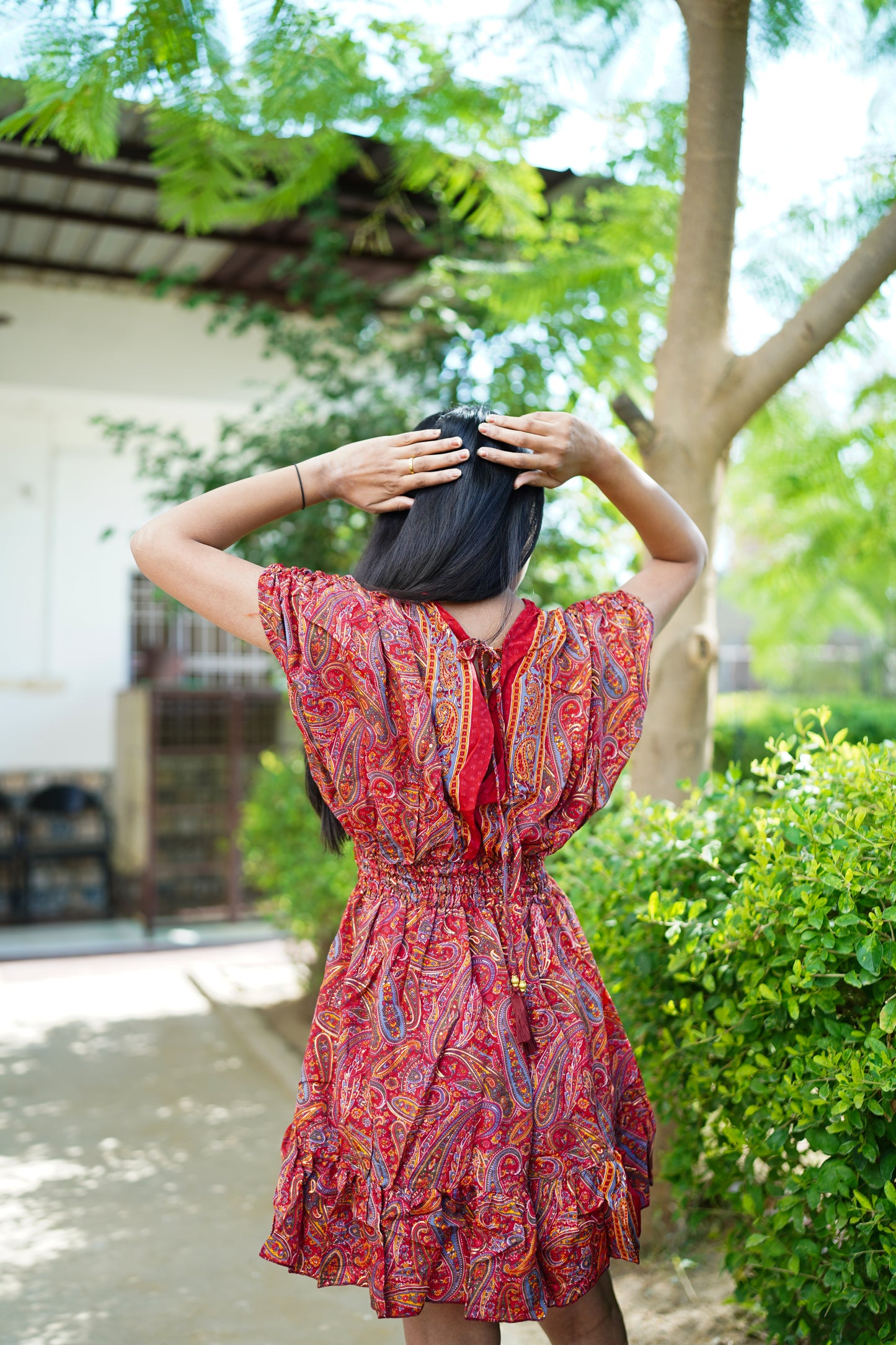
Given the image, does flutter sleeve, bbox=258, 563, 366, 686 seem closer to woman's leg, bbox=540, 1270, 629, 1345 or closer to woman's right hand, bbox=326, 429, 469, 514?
woman's right hand, bbox=326, 429, 469, 514

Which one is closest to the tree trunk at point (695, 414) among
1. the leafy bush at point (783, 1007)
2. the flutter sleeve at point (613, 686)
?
the leafy bush at point (783, 1007)

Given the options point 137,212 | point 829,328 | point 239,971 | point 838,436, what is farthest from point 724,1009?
point 137,212

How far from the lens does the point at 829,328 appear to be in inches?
106

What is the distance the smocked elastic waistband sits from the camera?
1.64m

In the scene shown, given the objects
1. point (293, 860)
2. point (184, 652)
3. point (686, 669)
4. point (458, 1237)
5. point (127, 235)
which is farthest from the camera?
point (184, 652)

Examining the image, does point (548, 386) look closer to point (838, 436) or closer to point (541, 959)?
point (838, 436)

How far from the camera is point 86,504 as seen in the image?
10273 mm

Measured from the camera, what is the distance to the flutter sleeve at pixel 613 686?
1705 millimetres

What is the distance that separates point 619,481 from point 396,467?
1.36 ft

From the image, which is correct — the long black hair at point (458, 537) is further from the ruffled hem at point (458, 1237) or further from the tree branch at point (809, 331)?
the tree branch at point (809, 331)

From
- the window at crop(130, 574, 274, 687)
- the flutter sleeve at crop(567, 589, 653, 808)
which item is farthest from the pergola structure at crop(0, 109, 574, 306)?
the flutter sleeve at crop(567, 589, 653, 808)

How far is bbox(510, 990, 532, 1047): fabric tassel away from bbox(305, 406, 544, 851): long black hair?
1.51ft

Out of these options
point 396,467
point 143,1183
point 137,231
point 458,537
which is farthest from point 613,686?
point 137,231

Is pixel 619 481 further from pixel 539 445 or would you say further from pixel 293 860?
pixel 293 860
